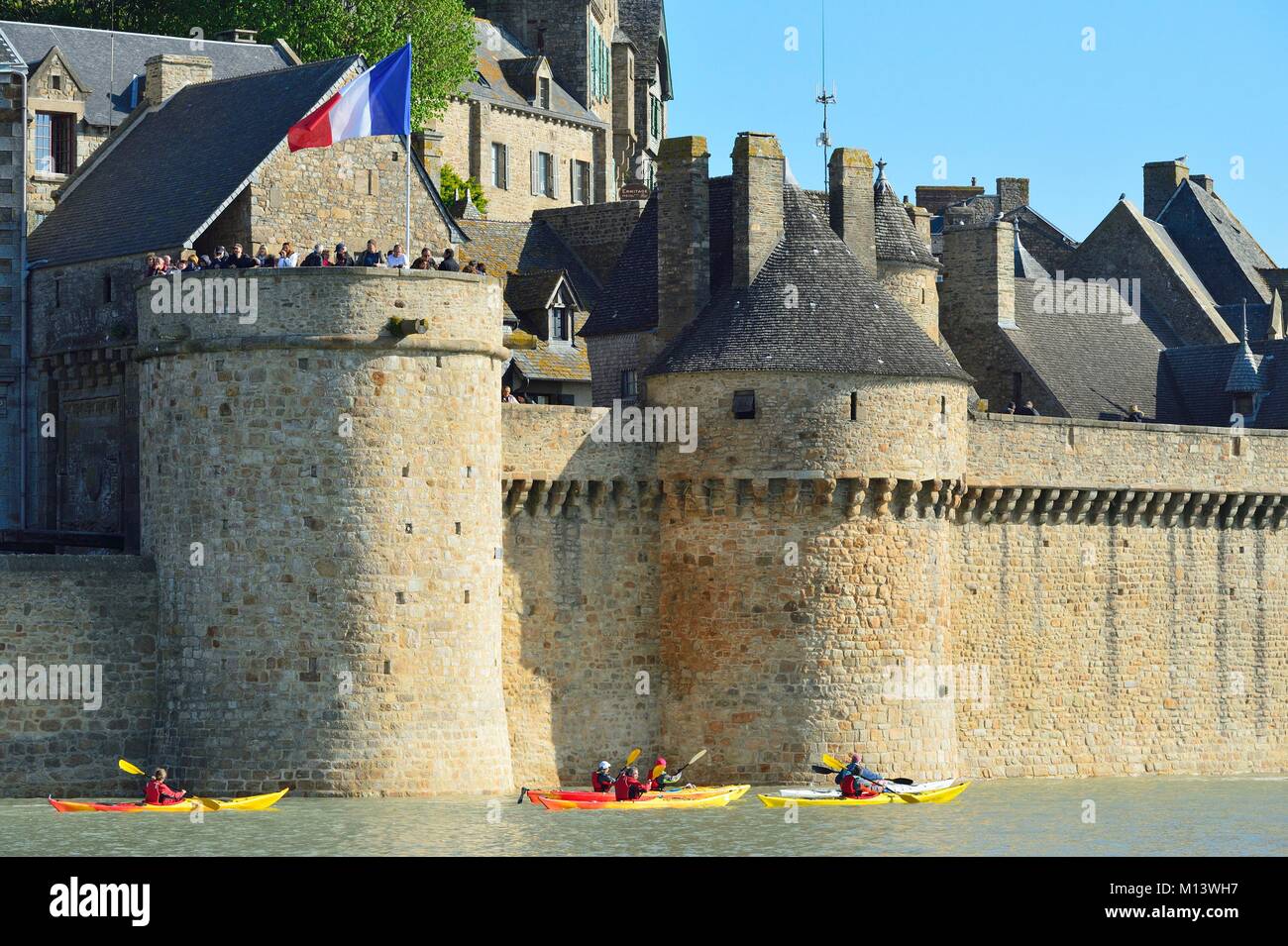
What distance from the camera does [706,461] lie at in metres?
51.3

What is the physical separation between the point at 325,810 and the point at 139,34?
24515 millimetres

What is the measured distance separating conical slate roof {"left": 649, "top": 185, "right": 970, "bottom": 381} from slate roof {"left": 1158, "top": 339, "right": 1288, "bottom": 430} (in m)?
16.6

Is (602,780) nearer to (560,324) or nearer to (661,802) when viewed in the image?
(661,802)

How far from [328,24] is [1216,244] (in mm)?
24266

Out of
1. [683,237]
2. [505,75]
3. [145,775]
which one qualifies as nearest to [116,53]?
[683,237]

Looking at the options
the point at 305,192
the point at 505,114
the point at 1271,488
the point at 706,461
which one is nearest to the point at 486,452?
the point at 706,461

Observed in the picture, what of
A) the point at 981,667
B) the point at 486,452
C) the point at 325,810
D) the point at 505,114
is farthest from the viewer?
the point at 505,114

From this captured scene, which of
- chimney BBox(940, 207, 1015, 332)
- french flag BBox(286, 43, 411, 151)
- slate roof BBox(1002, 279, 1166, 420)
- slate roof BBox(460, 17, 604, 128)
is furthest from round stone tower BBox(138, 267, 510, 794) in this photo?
slate roof BBox(460, 17, 604, 128)

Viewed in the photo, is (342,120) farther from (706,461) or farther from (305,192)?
(706,461)

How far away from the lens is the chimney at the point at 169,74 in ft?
193

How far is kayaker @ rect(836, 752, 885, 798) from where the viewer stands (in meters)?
49.3

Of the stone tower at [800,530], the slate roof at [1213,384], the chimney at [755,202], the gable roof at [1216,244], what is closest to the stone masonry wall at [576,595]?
the stone tower at [800,530]

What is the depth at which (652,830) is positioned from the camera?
1863 inches
